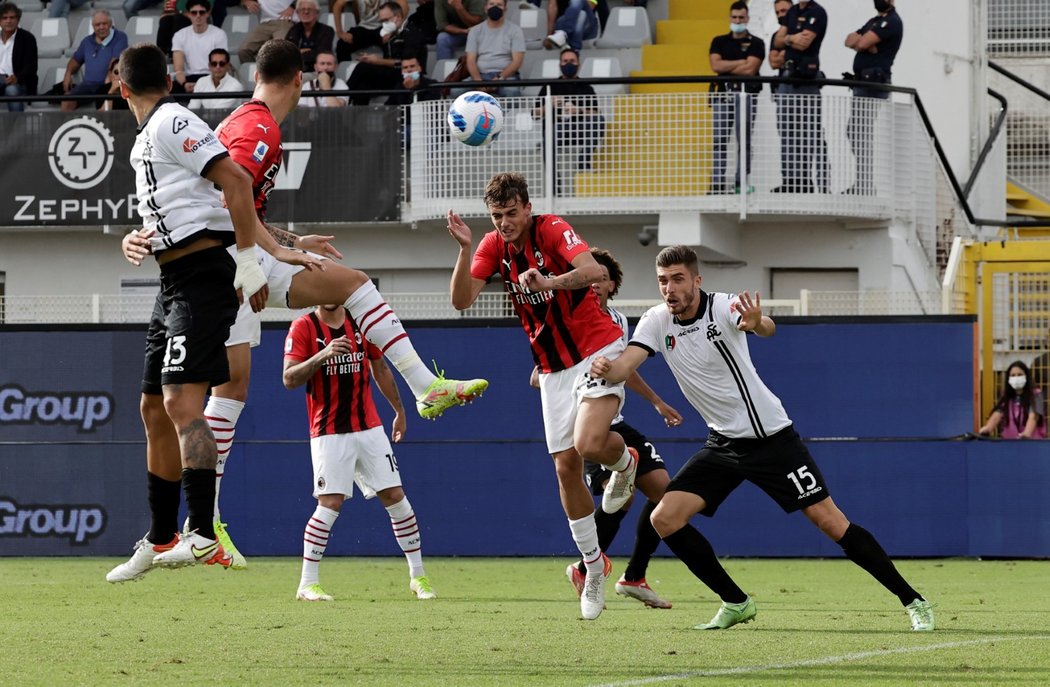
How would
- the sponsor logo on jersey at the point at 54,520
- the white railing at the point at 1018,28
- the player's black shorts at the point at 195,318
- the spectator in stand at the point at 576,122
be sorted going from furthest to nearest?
the white railing at the point at 1018,28
the spectator in stand at the point at 576,122
the sponsor logo on jersey at the point at 54,520
the player's black shorts at the point at 195,318

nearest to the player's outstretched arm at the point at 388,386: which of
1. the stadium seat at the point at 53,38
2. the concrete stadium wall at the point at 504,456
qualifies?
the concrete stadium wall at the point at 504,456

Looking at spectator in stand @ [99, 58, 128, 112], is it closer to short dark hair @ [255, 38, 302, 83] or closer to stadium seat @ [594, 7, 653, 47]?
stadium seat @ [594, 7, 653, 47]

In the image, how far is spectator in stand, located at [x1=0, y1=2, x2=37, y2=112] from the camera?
20500 mm

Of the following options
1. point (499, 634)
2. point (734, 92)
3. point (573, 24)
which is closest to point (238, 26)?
point (573, 24)

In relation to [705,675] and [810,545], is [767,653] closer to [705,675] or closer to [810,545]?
[705,675]

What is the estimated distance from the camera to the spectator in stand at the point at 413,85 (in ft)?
60.4

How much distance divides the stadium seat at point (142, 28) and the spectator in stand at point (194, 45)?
926 mm

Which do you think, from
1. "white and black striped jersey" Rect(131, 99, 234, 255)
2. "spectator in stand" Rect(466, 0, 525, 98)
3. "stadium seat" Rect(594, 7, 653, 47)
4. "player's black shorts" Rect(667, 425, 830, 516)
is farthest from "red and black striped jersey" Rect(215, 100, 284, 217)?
"stadium seat" Rect(594, 7, 653, 47)

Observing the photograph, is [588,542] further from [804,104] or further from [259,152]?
[804,104]

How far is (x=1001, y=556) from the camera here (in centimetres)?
1641

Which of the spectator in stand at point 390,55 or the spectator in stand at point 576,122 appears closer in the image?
the spectator in stand at point 576,122

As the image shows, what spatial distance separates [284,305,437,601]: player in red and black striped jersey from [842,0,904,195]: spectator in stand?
7848 millimetres

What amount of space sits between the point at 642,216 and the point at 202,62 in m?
5.81

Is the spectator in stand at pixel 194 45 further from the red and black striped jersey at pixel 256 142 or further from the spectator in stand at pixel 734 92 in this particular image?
the red and black striped jersey at pixel 256 142
